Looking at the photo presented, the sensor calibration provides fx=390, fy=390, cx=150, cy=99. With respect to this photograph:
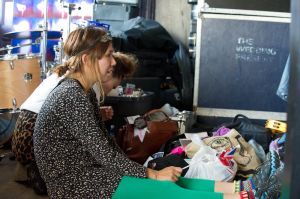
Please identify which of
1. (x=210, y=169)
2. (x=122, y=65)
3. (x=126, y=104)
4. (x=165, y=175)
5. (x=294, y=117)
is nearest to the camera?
(x=294, y=117)

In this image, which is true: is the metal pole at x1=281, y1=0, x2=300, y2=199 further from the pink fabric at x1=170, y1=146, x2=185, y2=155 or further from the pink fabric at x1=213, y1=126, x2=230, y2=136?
the pink fabric at x1=213, y1=126, x2=230, y2=136

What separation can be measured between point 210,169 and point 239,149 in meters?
0.38

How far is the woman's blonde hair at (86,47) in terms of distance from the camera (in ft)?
4.83

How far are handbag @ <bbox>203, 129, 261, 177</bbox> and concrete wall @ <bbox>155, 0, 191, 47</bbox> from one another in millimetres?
2213

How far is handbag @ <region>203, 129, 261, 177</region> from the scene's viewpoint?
6.57 feet

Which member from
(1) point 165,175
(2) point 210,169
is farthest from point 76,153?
(2) point 210,169

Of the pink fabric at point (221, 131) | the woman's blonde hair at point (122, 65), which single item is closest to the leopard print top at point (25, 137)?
the woman's blonde hair at point (122, 65)

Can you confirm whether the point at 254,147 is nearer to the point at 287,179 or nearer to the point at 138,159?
the point at 138,159

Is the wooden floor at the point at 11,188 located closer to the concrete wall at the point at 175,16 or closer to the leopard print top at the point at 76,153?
the leopard print top at the point at 76,153

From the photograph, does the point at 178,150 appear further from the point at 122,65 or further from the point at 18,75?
the point at 18,75

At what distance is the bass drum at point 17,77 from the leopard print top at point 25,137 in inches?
27.3

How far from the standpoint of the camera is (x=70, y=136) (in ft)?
4.37

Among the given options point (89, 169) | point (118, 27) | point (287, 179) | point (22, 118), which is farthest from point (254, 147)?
point (118, 27)

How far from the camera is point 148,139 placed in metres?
2.55
